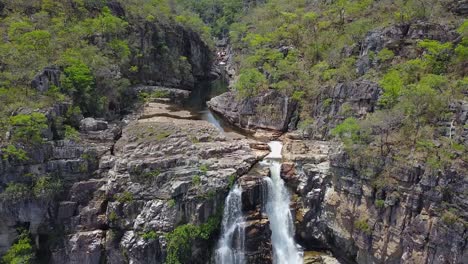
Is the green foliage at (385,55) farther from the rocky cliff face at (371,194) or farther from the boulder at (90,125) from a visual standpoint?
the boulder at (90,125)

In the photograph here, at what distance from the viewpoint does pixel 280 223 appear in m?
26.6

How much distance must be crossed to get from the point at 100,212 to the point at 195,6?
83.4m

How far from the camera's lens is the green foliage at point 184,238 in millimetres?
23547

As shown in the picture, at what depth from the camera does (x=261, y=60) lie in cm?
4609

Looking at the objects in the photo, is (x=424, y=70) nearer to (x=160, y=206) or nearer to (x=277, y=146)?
(x=277, y=146)

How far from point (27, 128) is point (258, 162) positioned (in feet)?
53.3

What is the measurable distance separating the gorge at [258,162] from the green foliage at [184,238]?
11 cm

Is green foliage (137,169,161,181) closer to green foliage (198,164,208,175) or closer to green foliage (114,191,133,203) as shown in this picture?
green foliage (114,191,133,203)

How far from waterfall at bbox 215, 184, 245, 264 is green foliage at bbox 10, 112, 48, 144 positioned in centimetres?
1317

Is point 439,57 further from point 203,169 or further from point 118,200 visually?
point 118,200

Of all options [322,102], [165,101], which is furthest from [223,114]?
[322,102]

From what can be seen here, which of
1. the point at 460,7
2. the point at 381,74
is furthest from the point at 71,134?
the point at 460,7

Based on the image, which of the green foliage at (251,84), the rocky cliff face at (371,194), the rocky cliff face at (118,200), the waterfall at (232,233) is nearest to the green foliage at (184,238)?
the rocky cliff face at (118,200)

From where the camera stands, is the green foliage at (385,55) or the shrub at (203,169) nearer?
the shrub at (203,169)
